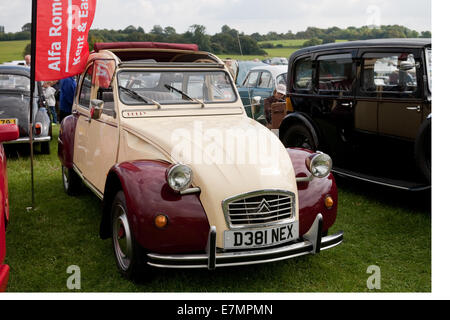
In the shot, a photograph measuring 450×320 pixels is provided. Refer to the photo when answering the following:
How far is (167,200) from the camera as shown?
127 inches

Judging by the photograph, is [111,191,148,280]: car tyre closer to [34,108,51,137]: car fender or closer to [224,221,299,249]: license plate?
[224,221,299,249]: license plate

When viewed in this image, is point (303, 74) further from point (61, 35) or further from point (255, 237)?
point (255, 237)

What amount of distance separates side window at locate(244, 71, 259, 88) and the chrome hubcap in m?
8.32

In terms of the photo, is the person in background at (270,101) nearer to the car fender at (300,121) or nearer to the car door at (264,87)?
the car door at (264,87)

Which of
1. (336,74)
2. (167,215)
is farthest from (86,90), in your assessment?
(336,74)

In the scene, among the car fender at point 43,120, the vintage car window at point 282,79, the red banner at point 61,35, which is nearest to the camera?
the red banner at point 61,35

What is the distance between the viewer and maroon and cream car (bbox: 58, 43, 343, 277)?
3.20 metres

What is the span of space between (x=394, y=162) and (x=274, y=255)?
2.69 meters

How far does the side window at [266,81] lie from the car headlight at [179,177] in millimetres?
7940

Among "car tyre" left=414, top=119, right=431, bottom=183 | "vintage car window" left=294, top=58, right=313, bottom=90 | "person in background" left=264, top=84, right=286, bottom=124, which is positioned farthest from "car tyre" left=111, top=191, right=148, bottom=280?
"person in background" left=264, top=84, right=286, bottom=124

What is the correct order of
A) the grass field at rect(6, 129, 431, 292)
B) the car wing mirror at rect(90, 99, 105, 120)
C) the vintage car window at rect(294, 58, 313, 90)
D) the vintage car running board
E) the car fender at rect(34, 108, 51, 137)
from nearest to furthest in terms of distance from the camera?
the grass field at rect(6, 129, 431, 292) → the car wing mirror at rect(90, 99, 105, 120) → the vintage car running board → the vintage car window at rect(294, 58, 313, 90) → the car fender at rect(34, 108, 51, 137)

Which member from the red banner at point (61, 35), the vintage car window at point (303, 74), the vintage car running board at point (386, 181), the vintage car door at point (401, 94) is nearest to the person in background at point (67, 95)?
the red banner at point (61, 35)

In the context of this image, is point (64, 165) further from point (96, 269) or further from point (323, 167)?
point (323, 167)

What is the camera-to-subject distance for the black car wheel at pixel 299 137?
6.43 m
